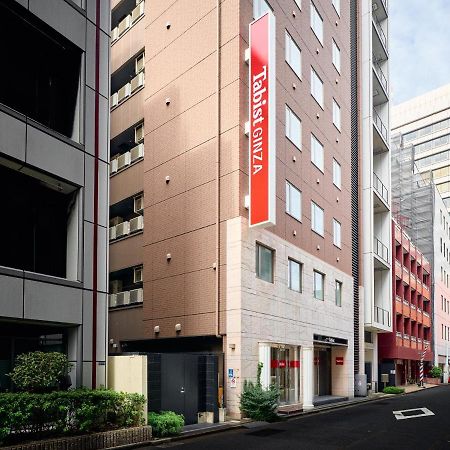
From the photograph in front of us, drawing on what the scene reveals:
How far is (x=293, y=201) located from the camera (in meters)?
32.9

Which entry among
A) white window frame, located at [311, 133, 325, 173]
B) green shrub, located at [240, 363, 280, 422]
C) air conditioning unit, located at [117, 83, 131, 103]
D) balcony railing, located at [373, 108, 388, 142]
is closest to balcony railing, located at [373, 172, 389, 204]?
balcony railing, located at [373, 108, 388, 142]

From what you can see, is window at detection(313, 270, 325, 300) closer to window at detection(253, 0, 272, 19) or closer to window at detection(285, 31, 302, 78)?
window at detection(285, 31, 302, 78)

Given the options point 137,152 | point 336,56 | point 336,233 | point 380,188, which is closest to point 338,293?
point 336,233

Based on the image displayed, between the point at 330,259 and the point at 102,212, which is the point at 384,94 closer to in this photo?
the point at 330,259

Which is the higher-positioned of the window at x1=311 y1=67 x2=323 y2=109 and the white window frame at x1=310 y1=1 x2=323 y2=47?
the white window frame at x1=310 y1=1 x2=323 y2=47

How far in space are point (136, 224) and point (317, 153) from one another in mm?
11592

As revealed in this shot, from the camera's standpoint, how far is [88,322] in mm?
18906

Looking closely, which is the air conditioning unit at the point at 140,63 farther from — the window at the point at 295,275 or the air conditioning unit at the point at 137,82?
the window at the point at 295,275

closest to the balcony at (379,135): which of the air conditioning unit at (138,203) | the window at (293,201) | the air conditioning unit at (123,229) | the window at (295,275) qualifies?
the window at (293,201)

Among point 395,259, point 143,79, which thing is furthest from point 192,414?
Result: point 395,259

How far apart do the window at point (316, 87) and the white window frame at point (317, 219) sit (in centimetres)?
653

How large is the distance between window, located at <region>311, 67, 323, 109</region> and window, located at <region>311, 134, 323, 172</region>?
2563mm

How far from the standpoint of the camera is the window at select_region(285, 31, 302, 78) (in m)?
33.4

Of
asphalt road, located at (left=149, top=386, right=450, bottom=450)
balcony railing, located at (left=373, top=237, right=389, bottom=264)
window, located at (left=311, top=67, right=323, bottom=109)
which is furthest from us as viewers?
balcony railing, located at (left=373, top=237, right=389, bottom=264)
